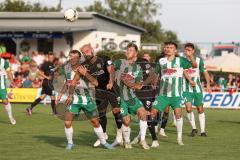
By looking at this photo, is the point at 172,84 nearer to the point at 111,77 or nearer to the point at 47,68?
the point at 111,77

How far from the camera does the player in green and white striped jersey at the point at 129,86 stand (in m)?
12.8

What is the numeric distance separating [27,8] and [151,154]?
55813 millimetres

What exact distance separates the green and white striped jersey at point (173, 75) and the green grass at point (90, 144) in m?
1.12

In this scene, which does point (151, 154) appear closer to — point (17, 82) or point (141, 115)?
point (141, 115)

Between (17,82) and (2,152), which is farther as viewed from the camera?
(17,82)

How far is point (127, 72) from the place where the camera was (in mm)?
12859

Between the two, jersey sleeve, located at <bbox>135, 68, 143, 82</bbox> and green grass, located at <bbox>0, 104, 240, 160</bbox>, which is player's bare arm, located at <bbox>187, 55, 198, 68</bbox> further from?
green grass, located at <bbox>0, 104, 240, 160</bbox>

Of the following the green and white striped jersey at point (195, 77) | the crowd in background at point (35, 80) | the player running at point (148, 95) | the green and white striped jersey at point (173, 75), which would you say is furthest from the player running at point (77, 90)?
the crowd in background at point (35, 80)

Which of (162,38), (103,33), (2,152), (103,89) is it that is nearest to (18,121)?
(103,89)

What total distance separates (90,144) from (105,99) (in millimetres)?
1071

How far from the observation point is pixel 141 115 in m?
12.9

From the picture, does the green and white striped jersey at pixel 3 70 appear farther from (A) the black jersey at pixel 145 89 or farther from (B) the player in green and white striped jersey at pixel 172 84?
(B) the player in green and white striped jersey at pixel 172 84

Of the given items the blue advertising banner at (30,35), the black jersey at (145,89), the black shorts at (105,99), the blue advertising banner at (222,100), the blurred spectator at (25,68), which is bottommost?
the blue advertising banner at (222,100)

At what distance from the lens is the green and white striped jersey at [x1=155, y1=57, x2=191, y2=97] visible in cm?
1348
